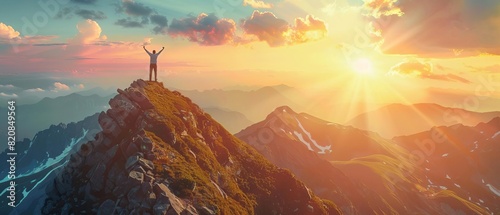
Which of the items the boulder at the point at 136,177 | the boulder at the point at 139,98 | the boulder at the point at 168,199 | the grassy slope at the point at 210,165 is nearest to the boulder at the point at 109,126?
the grassy slope at the point at 210,165

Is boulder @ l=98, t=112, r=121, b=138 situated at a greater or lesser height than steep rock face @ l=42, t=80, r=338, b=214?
greater

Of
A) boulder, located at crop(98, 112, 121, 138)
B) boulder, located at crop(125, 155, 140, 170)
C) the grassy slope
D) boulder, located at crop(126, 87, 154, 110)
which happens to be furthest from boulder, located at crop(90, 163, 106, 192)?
boulder, located at crop(126, 87, 154, 110)

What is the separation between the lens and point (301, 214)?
82.9 metres

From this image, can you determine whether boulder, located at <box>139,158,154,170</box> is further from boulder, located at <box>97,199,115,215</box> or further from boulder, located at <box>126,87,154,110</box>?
boulder, located at <box>126,87,154,110</box>

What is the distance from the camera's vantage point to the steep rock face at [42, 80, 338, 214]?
60.6m

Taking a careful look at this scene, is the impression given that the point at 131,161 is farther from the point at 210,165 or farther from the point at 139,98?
the point at 139,98

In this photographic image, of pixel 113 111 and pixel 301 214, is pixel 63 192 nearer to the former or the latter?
pixel 113 111

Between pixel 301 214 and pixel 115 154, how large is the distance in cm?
4576

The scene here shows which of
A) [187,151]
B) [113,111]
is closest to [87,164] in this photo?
→ [113,111]

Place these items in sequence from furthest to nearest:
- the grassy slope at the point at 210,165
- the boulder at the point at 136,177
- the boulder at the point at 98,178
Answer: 1. the grassy slope at the point at 210,165
2. the boulder at the point at 98,178
3. the boulder at the point at 136,177

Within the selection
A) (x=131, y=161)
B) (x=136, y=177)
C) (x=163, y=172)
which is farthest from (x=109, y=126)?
(x=163, y=172)

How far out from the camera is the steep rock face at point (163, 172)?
199 ft

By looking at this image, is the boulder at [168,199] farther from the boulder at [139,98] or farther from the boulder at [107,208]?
the boulder at [139,98]

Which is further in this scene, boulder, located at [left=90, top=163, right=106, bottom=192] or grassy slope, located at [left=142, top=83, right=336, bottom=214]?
grassy slope, located at [left=142, top=83, right=336, bottom=214]
